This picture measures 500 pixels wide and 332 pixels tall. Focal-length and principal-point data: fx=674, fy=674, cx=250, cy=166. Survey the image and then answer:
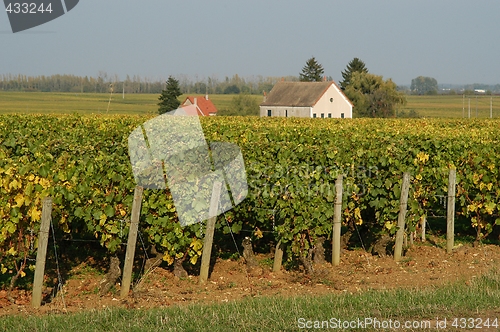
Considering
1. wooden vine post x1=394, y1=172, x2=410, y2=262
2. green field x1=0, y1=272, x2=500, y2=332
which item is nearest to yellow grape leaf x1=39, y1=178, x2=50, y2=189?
green field x1=0, y1=272, x2=500, y2=332

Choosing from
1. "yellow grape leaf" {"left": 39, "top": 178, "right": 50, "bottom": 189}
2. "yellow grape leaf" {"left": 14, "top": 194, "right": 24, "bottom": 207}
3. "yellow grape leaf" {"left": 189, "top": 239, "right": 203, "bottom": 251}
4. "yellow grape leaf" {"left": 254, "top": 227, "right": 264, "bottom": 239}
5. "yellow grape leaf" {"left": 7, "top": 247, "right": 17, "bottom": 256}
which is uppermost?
"yellow grape leaf" {"left": 39, "top": 178, "right": 50, "bottom": 189}

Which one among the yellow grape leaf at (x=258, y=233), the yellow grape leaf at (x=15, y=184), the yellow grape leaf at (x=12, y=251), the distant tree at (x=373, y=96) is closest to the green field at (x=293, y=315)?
the yellow grape leaf at (x=12, y=251)

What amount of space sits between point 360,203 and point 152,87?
128 m

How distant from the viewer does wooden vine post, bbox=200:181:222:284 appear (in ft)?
29.8

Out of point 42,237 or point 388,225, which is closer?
point 42,237

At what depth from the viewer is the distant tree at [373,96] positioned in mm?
82938

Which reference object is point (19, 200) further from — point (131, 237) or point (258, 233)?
point (258, 233)

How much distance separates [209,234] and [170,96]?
59275mm

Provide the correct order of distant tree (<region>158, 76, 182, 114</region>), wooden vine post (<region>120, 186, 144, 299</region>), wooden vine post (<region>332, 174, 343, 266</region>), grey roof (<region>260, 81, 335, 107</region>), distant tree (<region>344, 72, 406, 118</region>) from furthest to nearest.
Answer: distant tree (<region>344, 72, 406, 118</region>) < grey roof (<region>260, 81, 335, 107</region>) < distant tree (<region>158, 76, 182, 114</region>) < wooden vine post (<region>332, 174, 343, 266</region>) < wooden vine post (<region>120, 186, 144, 299</region>)

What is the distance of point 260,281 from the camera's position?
9312mm

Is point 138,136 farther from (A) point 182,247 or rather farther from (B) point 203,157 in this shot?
(A) point 182,247

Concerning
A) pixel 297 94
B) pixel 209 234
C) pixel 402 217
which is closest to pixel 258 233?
pixel 209 234

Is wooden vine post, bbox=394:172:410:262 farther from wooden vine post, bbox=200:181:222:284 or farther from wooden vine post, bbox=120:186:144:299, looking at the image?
wooden vine post, bbox=120:186:144:299

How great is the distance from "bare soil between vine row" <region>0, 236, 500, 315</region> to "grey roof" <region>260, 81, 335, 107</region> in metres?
65.4
